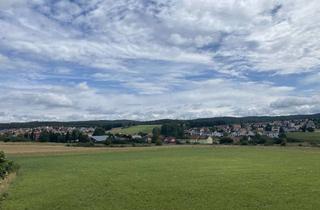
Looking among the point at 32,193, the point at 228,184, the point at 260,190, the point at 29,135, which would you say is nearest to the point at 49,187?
the point at 32,193

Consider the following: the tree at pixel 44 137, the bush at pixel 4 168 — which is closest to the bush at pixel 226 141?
the tree at pixel 44 137

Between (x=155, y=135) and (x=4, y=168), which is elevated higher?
(x=155, y=135)

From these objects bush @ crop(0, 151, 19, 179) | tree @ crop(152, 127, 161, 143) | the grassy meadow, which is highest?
tree @ crop(152, 127, 161, 143)

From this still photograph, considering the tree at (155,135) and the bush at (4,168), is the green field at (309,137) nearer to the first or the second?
the tree at (155,135)

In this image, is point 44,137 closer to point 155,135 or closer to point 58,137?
point 58,137

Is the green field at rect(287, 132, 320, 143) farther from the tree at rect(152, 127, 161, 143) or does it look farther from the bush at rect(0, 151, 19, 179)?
the bush at rect(0, 151, 19, 179)

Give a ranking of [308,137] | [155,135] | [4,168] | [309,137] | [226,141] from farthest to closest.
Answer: [155,135] → [226,141] → [308,137] → [309,137] → [4,168]

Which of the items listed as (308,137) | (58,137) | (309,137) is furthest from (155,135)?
(309,137)

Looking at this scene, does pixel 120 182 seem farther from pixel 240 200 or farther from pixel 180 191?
pixel 240 200

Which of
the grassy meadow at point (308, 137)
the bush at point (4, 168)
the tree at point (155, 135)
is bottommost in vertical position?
the bush at point (4, 168)

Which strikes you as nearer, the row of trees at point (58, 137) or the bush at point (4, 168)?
the bush at point (4, 168)

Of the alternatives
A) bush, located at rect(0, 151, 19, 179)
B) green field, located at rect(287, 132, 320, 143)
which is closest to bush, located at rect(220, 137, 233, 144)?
green field, located at rect(287, 132, 320, 143)

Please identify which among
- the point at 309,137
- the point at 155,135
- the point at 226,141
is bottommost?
the point at 226,141

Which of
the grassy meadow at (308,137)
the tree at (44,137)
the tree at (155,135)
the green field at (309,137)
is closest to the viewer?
the grassy meadow at (308,137)
